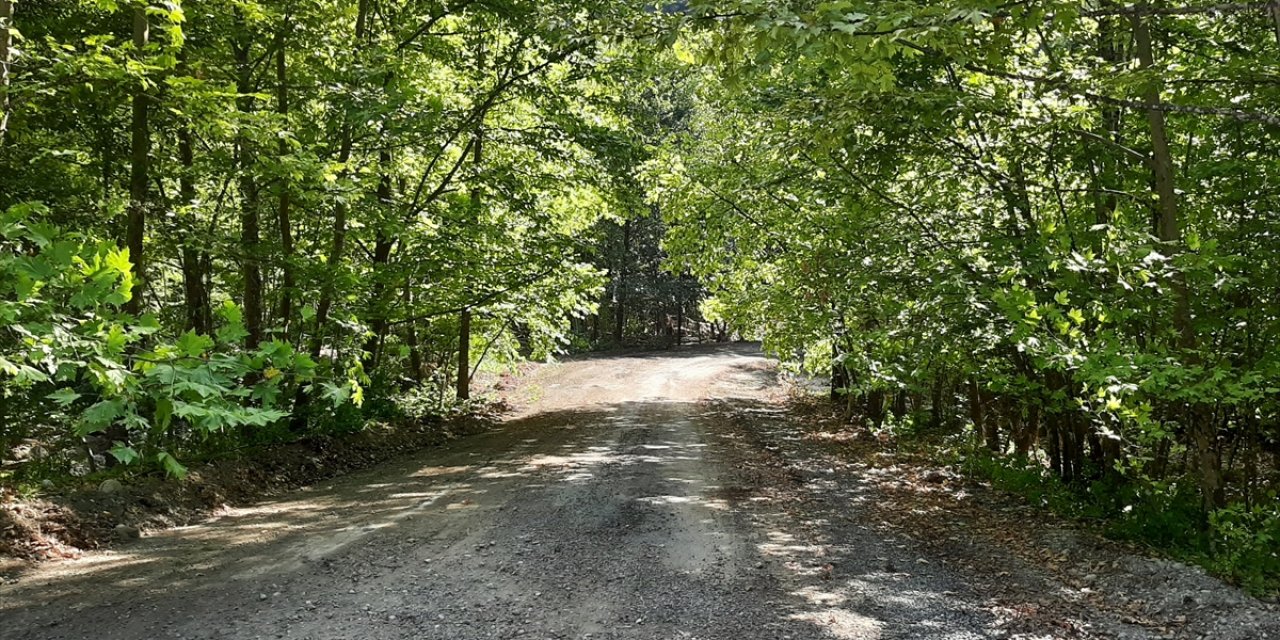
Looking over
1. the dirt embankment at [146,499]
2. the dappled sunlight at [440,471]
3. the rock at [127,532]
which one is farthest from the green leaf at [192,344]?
the dappled sunlight at [440,471]

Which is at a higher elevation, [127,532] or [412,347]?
[412,347]

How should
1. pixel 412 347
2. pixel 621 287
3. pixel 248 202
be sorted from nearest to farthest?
pixel 248 202
pixel 412 347
pixel 621 287

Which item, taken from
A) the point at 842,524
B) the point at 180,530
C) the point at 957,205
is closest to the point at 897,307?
the point at 957,205

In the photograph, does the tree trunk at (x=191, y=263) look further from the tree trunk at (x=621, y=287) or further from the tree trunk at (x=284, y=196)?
the tree trunk at (x=621, y=287)

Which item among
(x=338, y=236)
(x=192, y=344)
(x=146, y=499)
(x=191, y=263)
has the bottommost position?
(x=146, y=499)

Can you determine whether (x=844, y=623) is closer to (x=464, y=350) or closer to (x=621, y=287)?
(x=464, y=350)

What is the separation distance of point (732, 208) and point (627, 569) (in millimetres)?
8549

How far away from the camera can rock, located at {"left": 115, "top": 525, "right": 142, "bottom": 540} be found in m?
6.43

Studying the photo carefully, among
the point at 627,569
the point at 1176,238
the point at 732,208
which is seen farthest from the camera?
the point at 732,208

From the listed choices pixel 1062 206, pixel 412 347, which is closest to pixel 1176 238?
pixel 1062 206

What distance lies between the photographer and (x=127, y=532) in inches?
256

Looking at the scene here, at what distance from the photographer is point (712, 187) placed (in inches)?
510

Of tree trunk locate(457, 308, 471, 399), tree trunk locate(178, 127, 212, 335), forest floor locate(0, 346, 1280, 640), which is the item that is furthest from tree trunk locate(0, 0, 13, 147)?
tree trunk locate(457, 308, 471, 399)

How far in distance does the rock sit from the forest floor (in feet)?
0.36
